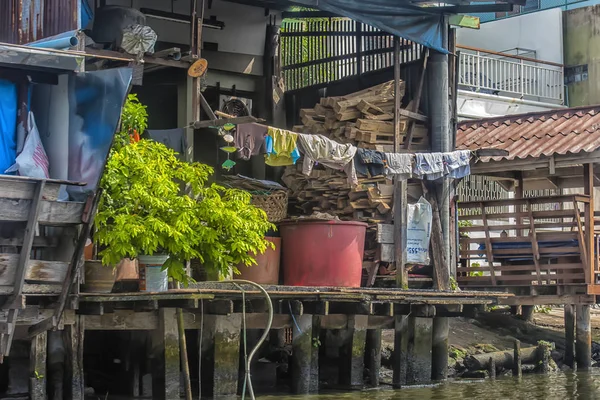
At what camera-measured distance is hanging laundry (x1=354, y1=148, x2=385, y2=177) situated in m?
17.5

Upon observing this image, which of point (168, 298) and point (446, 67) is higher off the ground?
point (446, 67)

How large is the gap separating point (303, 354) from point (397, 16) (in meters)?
6.19

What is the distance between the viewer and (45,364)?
1345cm

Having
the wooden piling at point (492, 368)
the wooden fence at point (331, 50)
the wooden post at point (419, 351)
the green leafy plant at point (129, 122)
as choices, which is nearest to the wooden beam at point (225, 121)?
the green leafy plant at point (129, 122)

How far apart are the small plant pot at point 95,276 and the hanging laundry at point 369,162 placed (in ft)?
17.4

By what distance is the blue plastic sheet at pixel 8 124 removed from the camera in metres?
12.4

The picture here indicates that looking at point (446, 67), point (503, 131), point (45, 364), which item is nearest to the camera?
point (45, 364)

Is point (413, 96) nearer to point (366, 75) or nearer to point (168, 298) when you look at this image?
point (366, 75)

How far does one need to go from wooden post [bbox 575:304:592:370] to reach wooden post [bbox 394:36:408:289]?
13.3 feet

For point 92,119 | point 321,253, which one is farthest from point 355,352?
point 92,119

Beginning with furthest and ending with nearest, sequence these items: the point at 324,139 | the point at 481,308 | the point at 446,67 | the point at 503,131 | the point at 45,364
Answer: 1. the point at 503,131
2. the point at 446,67
3. the point at 481,308
4. the point at 324,139
5. the point at 45,364

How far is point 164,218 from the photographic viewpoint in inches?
533

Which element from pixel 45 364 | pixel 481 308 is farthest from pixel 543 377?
pixel 45 364

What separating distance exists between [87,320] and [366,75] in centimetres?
837
